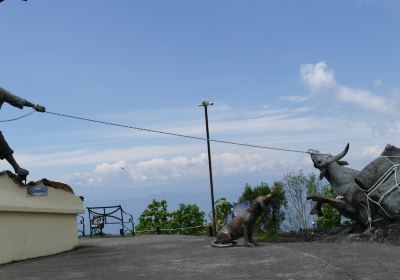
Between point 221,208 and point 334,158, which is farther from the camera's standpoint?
point 221,208

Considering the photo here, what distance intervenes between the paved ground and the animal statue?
0.24 m

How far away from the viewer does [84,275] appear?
8.63 meters

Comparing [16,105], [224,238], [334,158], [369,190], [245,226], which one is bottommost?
[224,238]

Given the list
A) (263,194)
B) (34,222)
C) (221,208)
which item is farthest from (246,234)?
(221,208)

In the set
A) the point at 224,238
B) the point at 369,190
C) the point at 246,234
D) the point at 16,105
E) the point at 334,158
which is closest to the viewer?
the point at 246,234

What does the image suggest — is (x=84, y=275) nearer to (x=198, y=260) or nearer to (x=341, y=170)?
(x=198, y=260)

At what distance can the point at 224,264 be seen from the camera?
8938 mm

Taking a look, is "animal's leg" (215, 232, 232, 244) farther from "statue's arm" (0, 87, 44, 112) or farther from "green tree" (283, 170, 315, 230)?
"green tree" (283, 170, 315, 230)

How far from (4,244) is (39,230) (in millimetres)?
1194

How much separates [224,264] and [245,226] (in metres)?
2.34

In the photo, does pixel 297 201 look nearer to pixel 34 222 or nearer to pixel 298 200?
pixel 298 200

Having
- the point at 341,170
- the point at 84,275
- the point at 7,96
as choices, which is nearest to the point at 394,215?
the point at 341,170

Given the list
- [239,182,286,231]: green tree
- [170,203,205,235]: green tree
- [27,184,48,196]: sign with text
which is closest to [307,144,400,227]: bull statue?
[27,184,48,196]: sign with text

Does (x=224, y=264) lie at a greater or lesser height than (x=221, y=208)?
lesser
